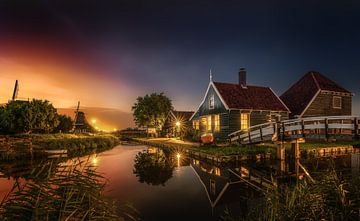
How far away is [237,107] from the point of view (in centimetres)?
2408

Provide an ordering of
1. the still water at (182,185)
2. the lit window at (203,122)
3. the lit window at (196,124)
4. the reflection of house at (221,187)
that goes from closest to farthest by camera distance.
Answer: the still water at (182,185), the reflection of house at (221,187), the lit window at (203,122), the lit window at (196,124)

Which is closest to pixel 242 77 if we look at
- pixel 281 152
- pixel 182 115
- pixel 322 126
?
pixel 281 152

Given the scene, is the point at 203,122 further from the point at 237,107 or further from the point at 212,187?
the point at 212,187

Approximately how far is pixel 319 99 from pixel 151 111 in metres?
35.0

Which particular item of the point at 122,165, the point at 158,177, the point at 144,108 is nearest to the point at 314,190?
the point at 158,177

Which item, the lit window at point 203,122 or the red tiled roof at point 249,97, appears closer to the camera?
the red tiled roof at point 249,97

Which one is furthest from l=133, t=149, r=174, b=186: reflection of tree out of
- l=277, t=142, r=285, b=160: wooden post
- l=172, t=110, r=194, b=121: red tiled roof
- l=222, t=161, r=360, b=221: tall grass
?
l=172, t=110, r=194, b=121: red tiled roof

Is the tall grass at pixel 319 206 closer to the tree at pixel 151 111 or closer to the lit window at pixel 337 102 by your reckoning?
the lit window at pixel 337 102

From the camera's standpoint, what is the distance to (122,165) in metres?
15.9

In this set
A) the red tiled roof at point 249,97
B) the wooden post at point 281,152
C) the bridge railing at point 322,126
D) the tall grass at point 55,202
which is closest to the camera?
the tall grass at point 55,202

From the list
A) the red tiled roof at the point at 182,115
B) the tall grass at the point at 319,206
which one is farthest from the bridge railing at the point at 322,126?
the red tiled roof at the point at 182,115

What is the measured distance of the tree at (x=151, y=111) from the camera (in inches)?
2022

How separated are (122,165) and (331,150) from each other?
17.9 m

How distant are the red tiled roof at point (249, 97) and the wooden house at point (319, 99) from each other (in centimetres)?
268
